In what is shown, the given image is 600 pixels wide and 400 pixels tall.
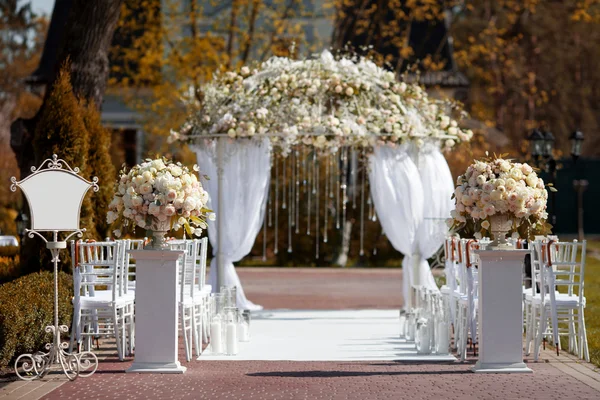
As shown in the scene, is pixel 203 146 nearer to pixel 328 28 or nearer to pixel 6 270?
pixel 6 270

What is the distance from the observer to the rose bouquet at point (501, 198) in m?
9.43

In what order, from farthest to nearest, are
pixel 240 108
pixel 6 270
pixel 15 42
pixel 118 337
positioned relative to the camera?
pixel 15 42
pixel 240 108
pixel 6 270
pixel 118 337

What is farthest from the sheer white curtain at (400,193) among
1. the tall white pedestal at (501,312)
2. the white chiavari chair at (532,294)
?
the tall white pedestal at (501,312)

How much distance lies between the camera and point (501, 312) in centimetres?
939

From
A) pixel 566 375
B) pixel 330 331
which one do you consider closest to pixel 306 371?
pixel 566 375

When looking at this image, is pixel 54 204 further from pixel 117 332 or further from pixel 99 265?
pixel 117 332

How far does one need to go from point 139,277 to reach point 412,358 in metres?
2.75

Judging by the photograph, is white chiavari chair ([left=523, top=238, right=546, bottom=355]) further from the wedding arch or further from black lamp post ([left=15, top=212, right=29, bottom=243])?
black lamp post ([left=15, top=212, right=29, bottom=243])

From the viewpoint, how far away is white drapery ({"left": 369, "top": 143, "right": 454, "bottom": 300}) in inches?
552

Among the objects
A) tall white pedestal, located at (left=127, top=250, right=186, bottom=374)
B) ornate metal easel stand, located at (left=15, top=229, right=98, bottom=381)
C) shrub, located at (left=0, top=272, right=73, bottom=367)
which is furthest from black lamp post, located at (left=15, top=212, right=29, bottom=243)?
tall white pedestal, located at (left=127, top=250, right=186, bottom=374)

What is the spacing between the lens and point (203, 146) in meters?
14.3

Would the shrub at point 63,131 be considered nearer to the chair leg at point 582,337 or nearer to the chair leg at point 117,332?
the chair leg at point 117,332

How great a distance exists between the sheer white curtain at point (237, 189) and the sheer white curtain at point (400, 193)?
1.42 metres

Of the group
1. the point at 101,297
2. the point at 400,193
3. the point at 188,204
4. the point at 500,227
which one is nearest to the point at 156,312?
the point at 188,204
